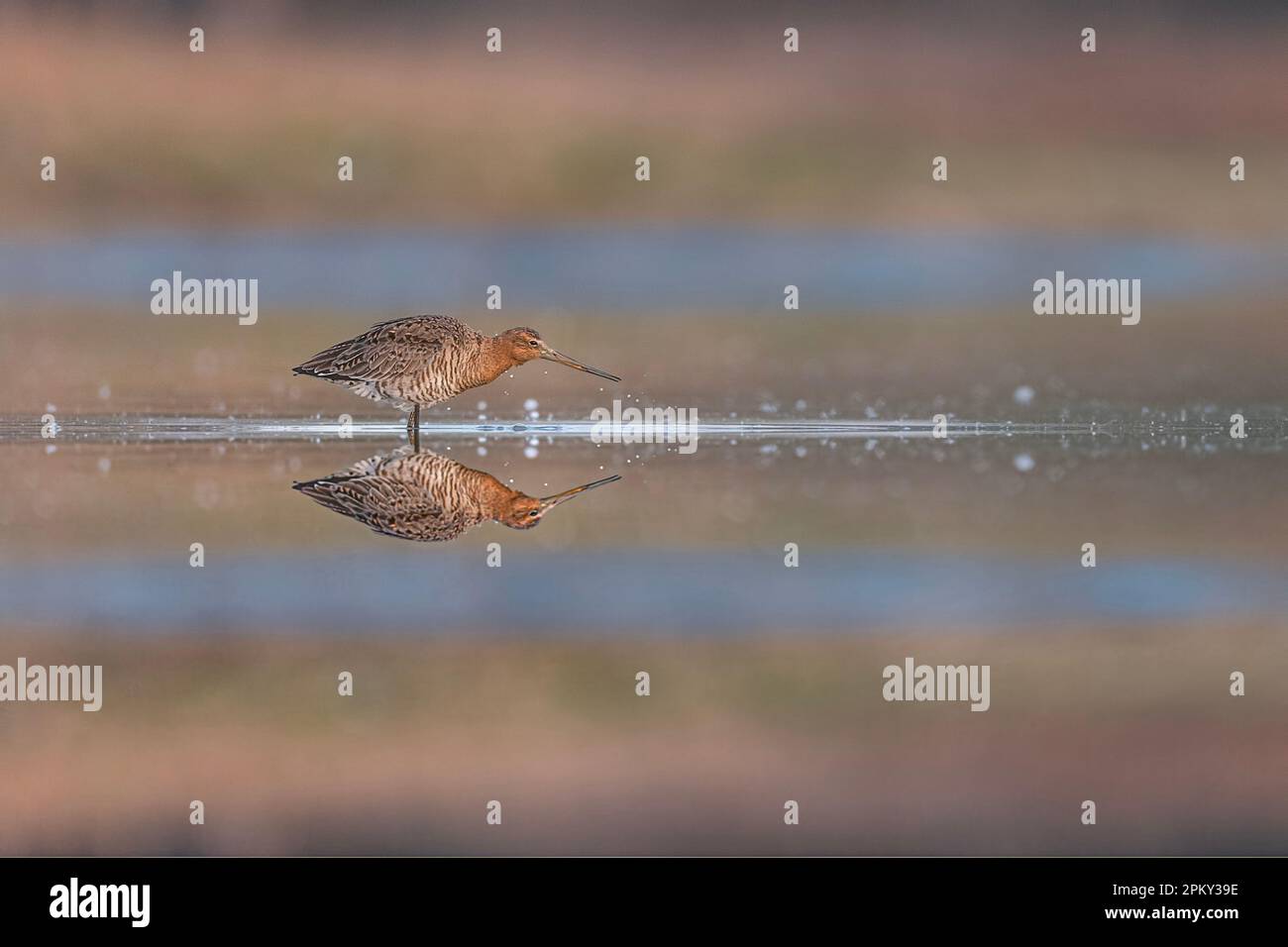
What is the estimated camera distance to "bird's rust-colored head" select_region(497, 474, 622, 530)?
26.3 feet

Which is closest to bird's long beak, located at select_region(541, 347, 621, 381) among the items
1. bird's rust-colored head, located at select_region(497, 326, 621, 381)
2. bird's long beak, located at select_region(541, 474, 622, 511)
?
bird's rust-colored head, located at select_region(497, 326, 621, 381)

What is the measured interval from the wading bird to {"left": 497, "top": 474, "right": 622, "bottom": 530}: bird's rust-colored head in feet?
8.03

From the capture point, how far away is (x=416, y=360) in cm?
1075

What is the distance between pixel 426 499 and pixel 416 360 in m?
2.68

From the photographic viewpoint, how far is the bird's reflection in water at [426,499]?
26.0ft

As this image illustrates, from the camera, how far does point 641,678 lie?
5.75 m

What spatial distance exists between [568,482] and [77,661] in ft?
11.9

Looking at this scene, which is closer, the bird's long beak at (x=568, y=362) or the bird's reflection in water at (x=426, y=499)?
the bird's reflection in water at (x=426, y=499)
